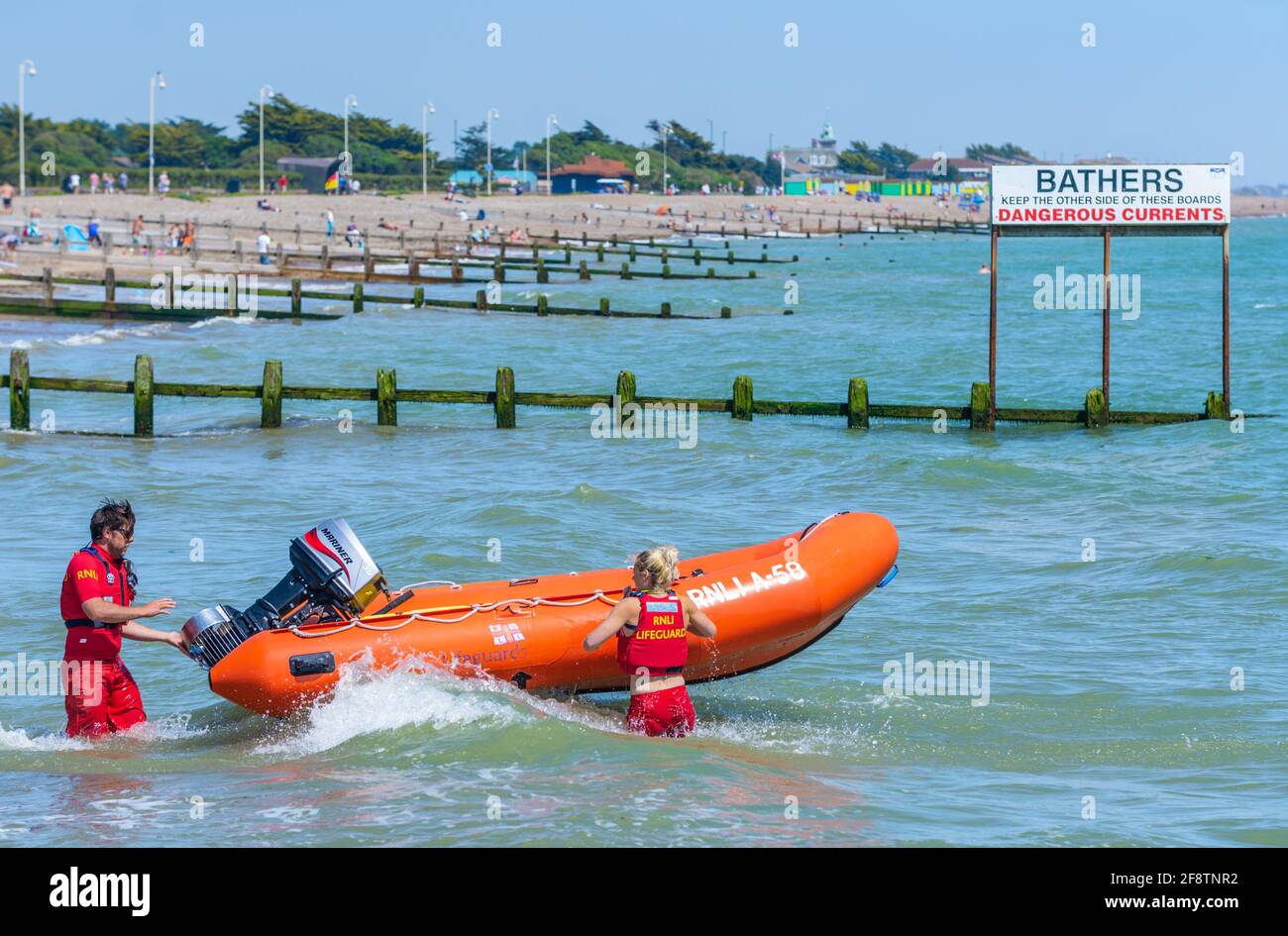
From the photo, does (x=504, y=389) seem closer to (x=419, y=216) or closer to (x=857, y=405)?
(x=857, y=405)

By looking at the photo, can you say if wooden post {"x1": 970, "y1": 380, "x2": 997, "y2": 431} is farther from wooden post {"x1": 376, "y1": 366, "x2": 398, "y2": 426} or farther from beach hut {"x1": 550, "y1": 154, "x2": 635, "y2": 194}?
beach hut {"x1": 550, "y1": 154, "x2": 635, "y2": 194}

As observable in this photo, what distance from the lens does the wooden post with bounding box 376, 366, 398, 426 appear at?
2242 cm

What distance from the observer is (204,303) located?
1716 inches

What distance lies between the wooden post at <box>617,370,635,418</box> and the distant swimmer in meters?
13.2

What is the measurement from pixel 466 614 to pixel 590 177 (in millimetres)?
138271

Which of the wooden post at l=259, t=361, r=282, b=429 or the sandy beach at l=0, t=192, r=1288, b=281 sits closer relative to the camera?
the wooden post at l=259, t=361, r=282, b=429

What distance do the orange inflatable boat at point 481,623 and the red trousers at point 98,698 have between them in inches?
19.9

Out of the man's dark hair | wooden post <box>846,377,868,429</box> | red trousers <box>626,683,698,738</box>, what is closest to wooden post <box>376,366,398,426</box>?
wooden post <box>846,377,868,429</box>

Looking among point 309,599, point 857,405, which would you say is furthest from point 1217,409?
point 309,599

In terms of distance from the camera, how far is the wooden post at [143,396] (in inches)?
883

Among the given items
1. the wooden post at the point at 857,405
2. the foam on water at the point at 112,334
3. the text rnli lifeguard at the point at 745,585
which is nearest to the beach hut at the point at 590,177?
the foam on water at the point at 112,334

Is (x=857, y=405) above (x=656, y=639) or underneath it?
above

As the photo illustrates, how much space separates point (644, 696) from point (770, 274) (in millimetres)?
61385
